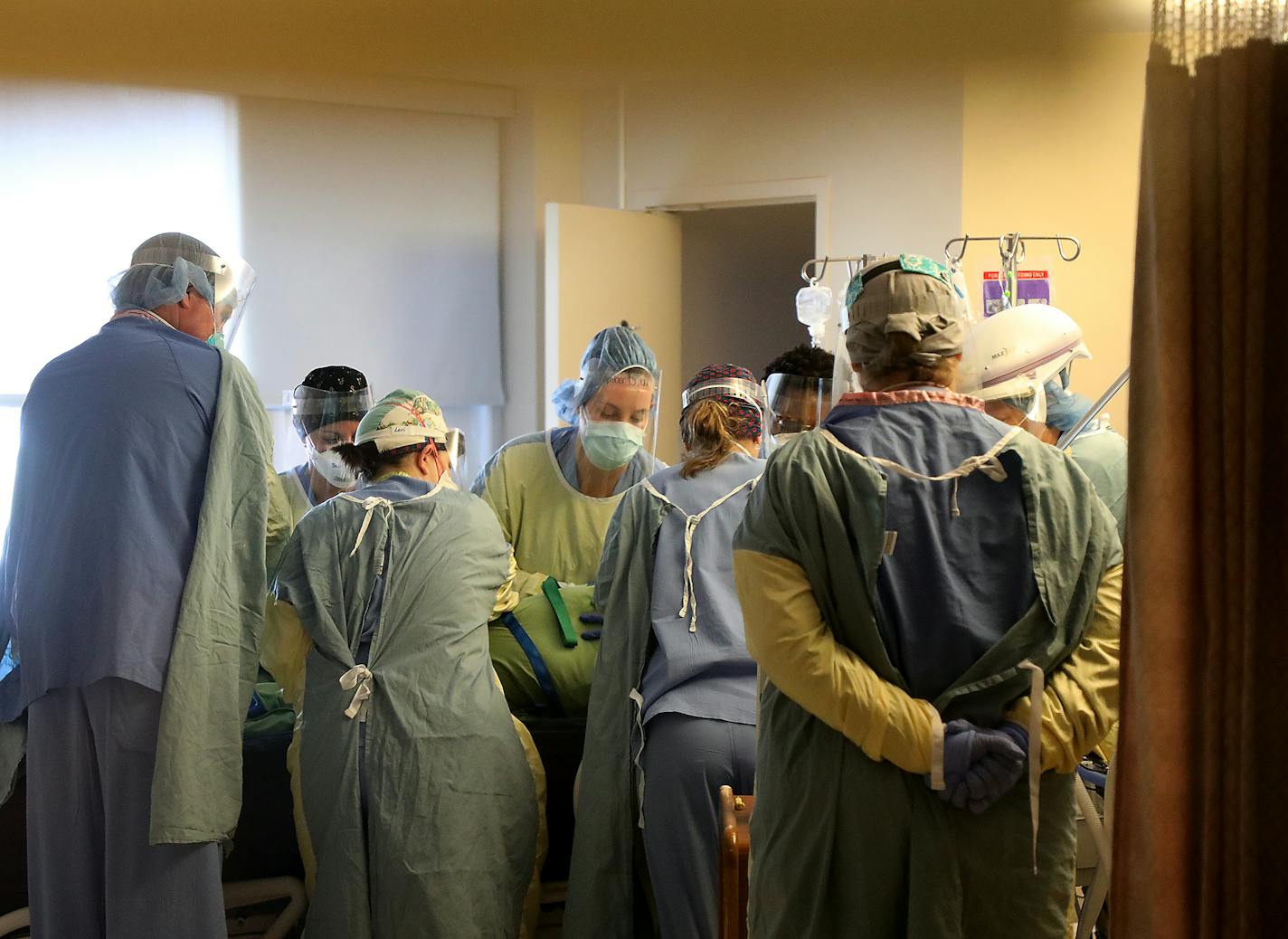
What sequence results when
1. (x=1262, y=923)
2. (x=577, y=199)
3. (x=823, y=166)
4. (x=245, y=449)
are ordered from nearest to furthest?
(x=1262, y=923) < (x=245, y=449) < (x=823, y=166) < (x=577, y=199)

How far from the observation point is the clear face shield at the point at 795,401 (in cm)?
318

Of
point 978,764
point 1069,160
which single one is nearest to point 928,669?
point 978,764

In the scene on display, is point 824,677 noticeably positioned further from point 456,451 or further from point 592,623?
point 456,451

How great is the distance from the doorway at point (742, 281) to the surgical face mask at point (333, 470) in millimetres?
2709

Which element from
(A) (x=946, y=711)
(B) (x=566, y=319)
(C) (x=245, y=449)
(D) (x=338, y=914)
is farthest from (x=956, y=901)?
(B) (x=566, y=319)

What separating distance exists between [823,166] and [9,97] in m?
2.93

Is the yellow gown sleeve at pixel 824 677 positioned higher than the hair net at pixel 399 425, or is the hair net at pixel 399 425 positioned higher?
the hair net at pixel 399 425

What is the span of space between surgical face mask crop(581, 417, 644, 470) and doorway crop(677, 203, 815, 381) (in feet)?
8.15

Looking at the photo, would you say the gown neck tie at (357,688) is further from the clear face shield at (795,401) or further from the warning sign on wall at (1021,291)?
the warning sign on wall at (1021,291)

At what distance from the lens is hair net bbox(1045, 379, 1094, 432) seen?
116 inches

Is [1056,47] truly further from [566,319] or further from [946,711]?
[946,711]

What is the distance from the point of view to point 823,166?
4.79 meters

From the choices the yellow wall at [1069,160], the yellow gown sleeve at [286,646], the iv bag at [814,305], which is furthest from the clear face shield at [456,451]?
the yellow wall at [1069,160]

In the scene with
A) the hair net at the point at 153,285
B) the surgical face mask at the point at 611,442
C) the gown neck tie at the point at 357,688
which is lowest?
the gown neck tie at the point at 357,688
